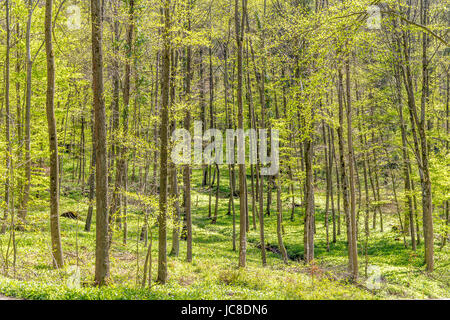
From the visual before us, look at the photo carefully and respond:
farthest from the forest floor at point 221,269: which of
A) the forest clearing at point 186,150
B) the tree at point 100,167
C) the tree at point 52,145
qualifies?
the tree at point 100,167

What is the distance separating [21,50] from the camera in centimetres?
1773

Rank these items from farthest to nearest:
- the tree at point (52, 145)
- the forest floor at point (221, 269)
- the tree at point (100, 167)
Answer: the tree at point (52, 145) → the tree at point (100, 167) → the forest floor at point (221, 269)

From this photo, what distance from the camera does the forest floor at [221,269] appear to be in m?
7.39

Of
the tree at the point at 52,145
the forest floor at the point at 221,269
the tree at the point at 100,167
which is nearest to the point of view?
the forest floor at the point at 221,269

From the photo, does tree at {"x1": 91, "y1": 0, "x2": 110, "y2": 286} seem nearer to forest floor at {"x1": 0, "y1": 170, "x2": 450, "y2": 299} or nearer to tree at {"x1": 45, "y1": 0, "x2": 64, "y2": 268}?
forest floor at {"x1": 0, "y1": 170, "x2": 450, "y2": 299}

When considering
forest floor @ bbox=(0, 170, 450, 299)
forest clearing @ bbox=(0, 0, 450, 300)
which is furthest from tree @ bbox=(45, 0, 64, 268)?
forest floor @ bbox=(0, 170, 450, 299)

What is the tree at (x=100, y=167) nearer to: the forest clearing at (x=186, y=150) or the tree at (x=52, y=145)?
the forest clearing at (x=186, y=150)

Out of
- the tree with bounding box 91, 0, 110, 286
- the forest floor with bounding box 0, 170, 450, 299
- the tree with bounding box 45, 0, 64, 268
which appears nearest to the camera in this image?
the forest floor with bounding box 0, 170, 450, 299

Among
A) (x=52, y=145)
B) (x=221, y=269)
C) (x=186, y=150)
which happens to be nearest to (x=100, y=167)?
(x=52, y=145)

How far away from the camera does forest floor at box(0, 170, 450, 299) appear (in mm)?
7395

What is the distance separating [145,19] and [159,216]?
8330mm

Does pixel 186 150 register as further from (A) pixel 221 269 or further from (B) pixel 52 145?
(A) pixel 221 269

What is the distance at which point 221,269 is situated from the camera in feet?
45.0
